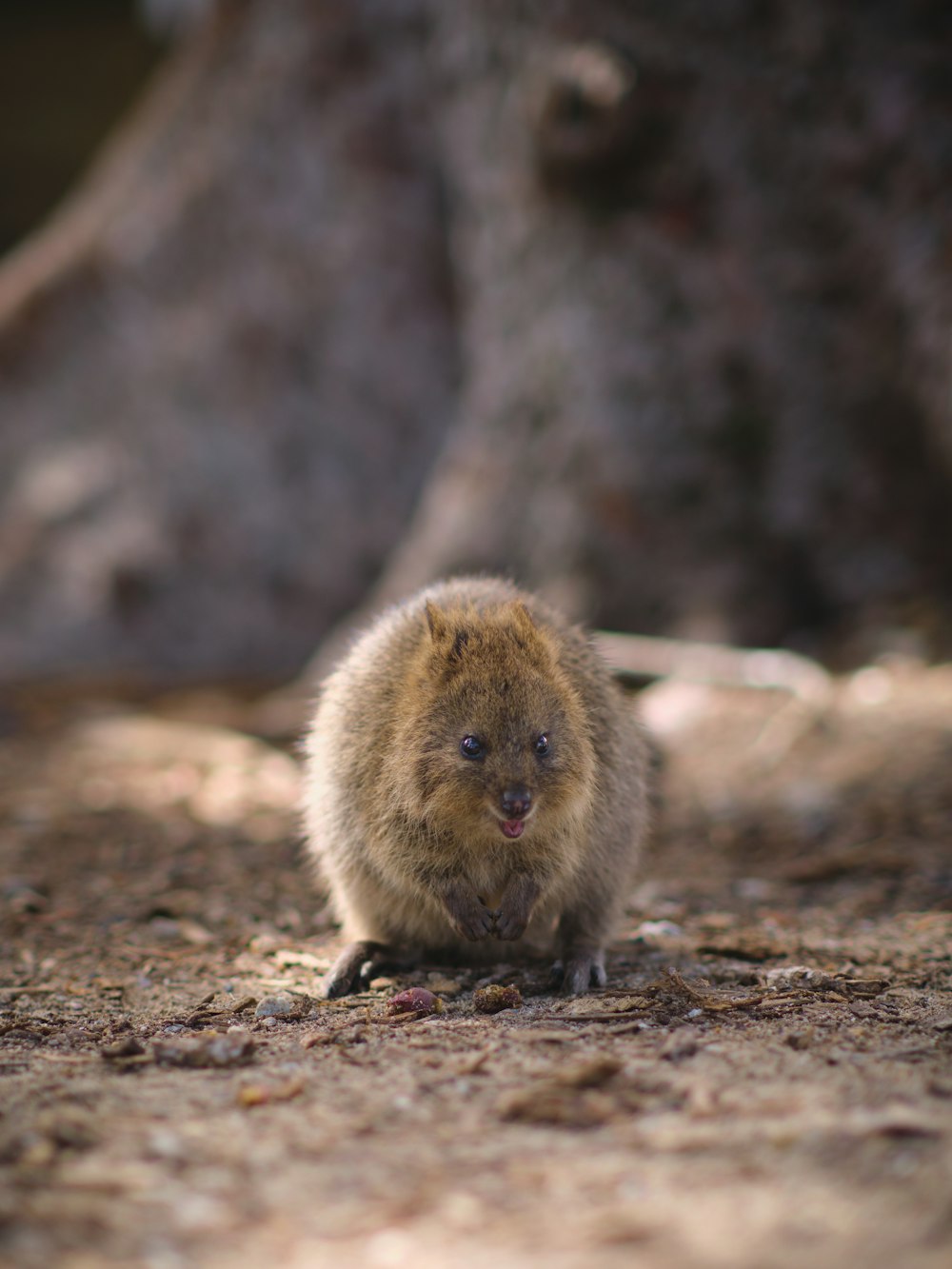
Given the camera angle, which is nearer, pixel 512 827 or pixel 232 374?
pixel 512 827

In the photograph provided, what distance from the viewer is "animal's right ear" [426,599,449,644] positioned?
153 inches

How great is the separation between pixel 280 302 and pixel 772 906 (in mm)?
8984

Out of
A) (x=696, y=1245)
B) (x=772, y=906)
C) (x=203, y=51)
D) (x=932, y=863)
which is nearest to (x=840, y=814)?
(x=932, y=863)

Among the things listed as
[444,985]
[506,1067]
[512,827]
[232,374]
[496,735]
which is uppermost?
[232,374]

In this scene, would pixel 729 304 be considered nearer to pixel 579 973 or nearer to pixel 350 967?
pixel 579 973

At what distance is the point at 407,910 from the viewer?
393cm

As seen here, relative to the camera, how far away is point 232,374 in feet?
39.0

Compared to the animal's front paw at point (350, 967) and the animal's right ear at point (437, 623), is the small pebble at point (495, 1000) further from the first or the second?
the animal's right ear at point (437, 623)

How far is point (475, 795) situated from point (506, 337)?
5.79 metres

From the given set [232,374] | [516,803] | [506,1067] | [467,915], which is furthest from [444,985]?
[232,374]

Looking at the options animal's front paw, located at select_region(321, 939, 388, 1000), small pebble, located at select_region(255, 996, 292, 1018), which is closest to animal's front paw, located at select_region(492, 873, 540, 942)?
animal's front paw, located at select_region(321, 939, 388, 1000)

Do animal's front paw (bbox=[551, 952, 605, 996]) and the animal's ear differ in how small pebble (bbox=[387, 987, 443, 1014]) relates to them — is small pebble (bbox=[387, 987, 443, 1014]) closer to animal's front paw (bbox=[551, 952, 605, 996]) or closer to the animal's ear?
animal's front paw (bbox=[551, 952, 605, 996])

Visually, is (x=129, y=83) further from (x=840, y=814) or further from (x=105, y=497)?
(x=840, y=814)

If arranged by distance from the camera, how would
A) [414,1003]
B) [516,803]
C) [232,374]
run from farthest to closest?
[232,374]
[516,803]
[414,1003]
